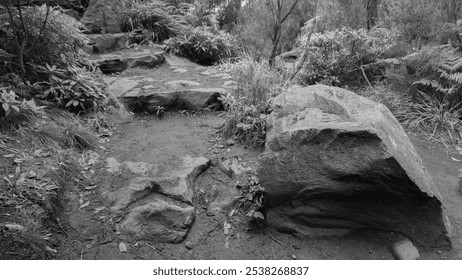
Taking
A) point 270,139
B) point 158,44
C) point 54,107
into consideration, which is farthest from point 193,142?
point 158,44

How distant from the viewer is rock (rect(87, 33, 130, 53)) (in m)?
6.71

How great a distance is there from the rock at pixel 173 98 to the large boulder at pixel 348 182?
234 centimetres

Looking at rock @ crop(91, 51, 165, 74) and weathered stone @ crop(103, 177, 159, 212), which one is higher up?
rock @ crop(91, 51, 165, 74)

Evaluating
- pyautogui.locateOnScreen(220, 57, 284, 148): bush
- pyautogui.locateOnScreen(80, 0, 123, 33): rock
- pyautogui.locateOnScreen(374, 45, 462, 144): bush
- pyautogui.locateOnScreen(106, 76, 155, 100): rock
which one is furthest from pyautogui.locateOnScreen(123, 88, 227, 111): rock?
pyautogui.locateOnScreen(374, 45, 462, 144): bush

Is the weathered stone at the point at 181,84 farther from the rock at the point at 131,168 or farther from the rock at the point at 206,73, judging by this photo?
the rock at the point at 131,168

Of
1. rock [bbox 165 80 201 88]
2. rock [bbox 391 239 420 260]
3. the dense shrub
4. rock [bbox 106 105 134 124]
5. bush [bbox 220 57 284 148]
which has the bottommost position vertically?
rock [bbox 106 105 134 124]

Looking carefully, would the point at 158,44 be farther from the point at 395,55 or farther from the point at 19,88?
the point at 395,55

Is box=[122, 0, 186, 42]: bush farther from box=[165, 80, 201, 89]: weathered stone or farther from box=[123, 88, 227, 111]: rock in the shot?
box=[123, 88, 227, 111]: rock

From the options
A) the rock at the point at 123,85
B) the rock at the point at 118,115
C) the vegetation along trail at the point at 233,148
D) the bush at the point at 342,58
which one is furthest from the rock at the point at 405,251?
the rock at the point at 123,85

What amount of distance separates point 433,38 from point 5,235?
667 centimetres

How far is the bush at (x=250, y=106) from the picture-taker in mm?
4324

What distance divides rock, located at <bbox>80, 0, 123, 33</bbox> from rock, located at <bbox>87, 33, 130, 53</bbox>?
277 mm

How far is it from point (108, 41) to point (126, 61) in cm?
78

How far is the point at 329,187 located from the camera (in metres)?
2.98
